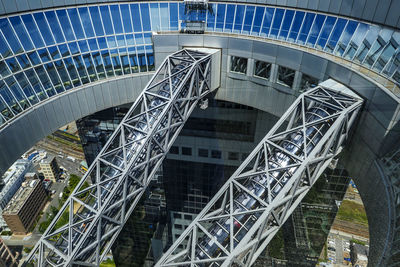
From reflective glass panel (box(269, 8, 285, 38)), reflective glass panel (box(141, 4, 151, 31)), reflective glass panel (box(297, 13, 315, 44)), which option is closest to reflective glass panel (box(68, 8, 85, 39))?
reflective glass panel (box(141, 4, 151, 31))

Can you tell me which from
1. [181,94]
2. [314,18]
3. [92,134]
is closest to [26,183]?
[92,134]

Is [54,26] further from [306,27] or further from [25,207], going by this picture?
[25,207]

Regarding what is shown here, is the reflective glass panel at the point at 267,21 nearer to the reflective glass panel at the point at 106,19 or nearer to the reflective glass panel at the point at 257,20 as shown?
the reflective glass panel at the point at 257,20

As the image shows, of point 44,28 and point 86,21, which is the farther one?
point 86,21

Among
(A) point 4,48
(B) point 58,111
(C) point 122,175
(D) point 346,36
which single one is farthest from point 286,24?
(A) point 4,48

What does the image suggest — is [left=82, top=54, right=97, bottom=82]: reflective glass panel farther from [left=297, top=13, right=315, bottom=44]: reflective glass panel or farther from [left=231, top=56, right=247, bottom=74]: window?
[left=297, top=13, right=315, bottom=44]: reflective glass panel
